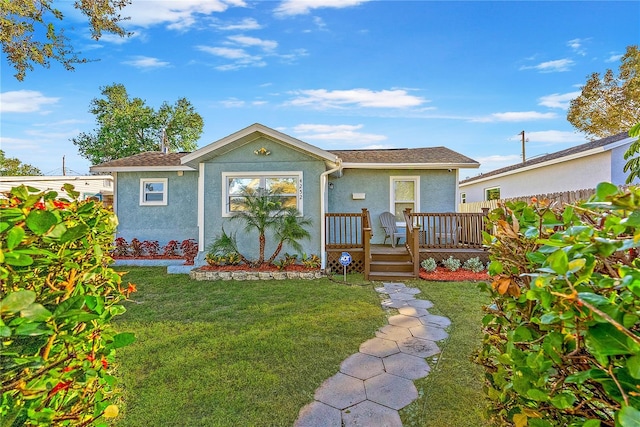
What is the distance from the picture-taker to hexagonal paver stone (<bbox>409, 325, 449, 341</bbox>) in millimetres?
3967

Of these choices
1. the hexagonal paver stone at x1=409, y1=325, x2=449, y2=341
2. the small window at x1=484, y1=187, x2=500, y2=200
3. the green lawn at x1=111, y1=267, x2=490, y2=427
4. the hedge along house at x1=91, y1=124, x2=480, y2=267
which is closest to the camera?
the green lawn at x1=111, y1=267, x2=490, y2=427

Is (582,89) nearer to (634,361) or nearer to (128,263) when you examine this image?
(634,361)

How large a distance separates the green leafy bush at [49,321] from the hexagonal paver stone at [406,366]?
255 cm

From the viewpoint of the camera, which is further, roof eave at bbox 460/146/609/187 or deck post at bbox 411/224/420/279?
roof eave at bbox 460/146/609/187

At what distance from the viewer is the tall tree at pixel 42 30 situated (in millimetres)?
6066

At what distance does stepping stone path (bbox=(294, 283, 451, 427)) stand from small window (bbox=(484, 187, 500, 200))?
1485 cm

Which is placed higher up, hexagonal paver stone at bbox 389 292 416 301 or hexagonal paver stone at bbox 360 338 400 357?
hexagonal paver stone at bbox 360 338 400 357

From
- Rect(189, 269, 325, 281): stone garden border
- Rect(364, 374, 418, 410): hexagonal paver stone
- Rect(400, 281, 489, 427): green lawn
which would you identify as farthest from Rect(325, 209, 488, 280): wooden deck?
Rect(364, 374, 418, 410): hexagonal paver stone

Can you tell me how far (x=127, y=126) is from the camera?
69.6 feet

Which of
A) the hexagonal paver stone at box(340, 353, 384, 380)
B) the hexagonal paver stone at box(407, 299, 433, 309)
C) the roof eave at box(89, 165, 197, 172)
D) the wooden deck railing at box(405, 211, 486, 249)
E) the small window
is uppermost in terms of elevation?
the roof eave at box(89, 165, 197, 172)

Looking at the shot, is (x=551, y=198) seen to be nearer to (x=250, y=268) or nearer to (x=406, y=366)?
(x=406, y=366)

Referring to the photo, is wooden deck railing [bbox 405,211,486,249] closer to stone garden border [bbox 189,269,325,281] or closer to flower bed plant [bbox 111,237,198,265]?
stone garden border [bbox 189,269,325,281]

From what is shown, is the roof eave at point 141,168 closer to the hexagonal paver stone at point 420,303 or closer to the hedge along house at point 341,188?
the hedge along house at point 341,188

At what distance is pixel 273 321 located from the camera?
450cm
